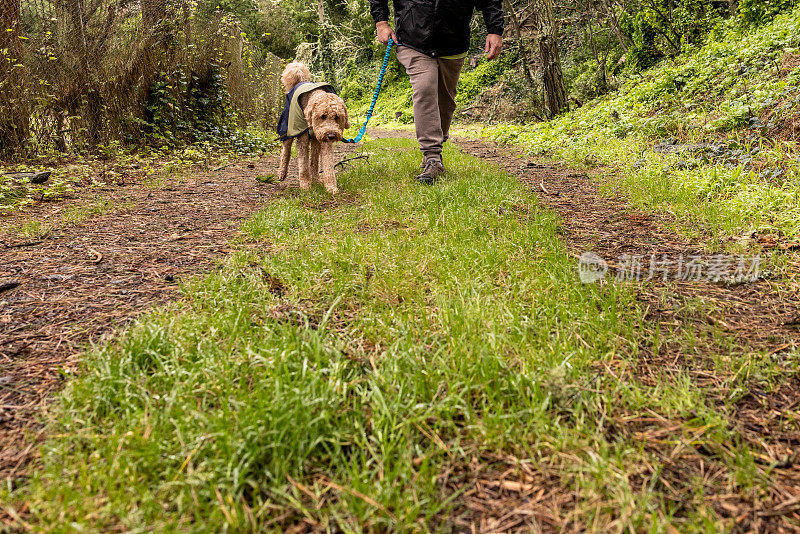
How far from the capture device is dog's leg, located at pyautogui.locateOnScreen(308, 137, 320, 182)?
534 centimetres

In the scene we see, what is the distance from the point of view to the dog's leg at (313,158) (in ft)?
17.5

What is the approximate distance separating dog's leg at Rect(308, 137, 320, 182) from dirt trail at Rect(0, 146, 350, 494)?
2.18ft

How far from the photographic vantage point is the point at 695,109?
6.39m

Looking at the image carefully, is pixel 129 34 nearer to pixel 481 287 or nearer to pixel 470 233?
pixel 470 233

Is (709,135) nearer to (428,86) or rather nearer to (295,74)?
(428,86)

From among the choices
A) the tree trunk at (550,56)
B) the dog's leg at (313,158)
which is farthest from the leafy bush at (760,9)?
the dog's leg at (313,158)

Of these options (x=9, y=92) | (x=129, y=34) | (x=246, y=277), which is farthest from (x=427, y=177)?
(x=129, y=34)

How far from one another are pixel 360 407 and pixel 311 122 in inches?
156

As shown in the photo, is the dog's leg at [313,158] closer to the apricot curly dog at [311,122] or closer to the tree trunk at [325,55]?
the apricot curly dog at [311,122]

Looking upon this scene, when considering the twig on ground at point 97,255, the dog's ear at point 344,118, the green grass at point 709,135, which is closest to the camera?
the twig on ground at point 97,255

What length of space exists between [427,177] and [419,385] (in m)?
3.94
